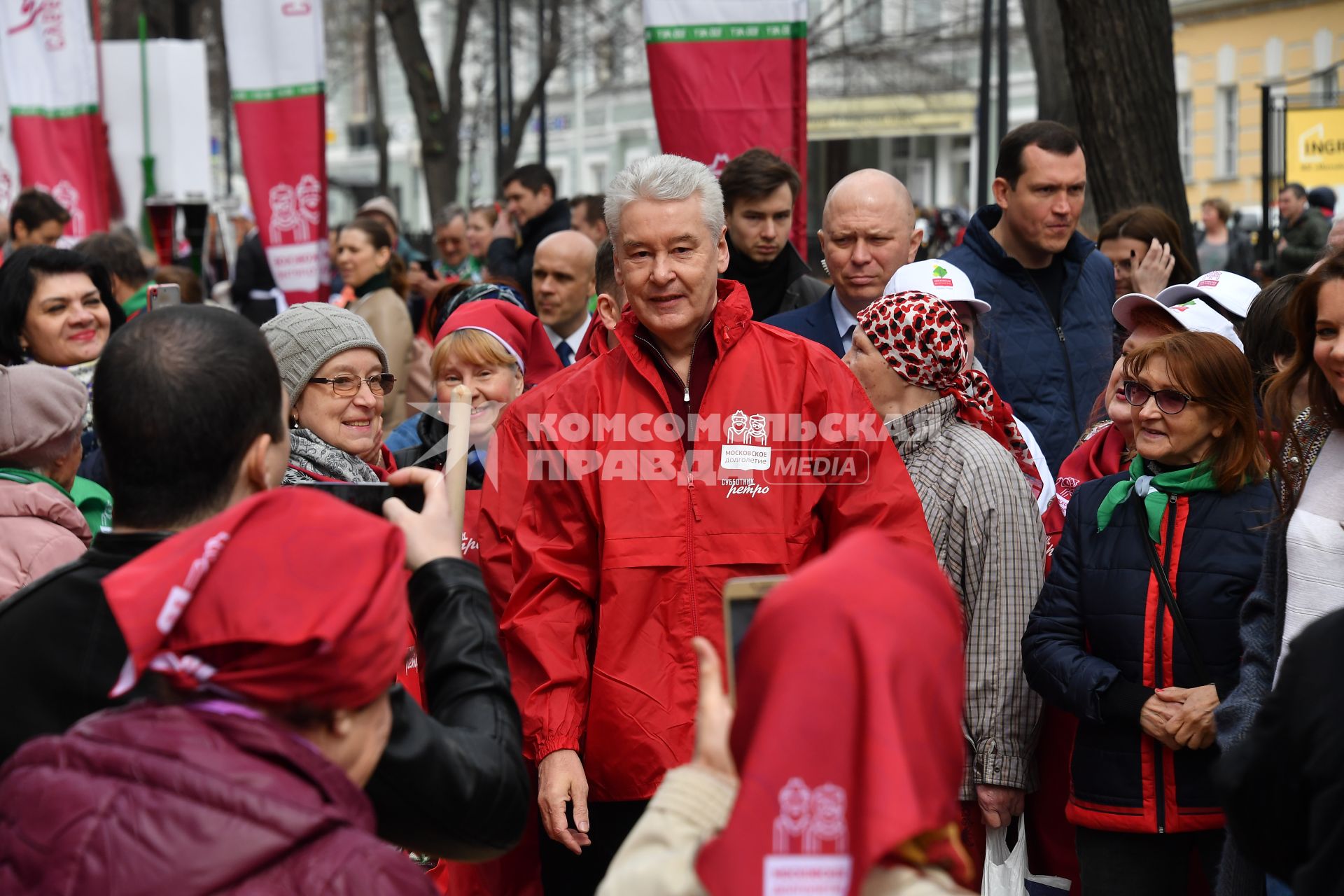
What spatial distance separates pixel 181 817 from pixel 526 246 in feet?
28.7

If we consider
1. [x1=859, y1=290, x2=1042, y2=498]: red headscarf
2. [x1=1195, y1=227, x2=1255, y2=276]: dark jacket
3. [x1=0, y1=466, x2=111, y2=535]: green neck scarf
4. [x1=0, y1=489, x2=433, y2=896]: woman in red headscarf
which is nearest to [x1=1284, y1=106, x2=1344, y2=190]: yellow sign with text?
[x1=1195, y1=227, x2=1255, y2=276]: dark jacket

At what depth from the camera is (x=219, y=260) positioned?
20.8 m

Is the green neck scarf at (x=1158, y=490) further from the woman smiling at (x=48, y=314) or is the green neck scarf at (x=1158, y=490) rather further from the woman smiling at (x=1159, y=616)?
the woman smiling at (x=48, y=314)

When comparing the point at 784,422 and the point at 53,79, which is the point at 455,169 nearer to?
the point at 53,79

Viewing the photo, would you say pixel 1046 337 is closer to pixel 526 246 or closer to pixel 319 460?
pixel 319 460

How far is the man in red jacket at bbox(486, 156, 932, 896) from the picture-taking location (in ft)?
12.2

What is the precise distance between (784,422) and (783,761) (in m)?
2.10

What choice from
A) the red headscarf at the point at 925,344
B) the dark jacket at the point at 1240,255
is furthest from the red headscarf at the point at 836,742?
the dark jacket at the point at 1240,255

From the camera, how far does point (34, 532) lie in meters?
3.73

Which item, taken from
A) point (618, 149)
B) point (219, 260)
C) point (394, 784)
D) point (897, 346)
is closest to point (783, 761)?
point (394, 784)

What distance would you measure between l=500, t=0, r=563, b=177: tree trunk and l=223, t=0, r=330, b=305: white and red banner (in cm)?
1847

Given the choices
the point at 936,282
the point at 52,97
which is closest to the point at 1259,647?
the point at 936,282

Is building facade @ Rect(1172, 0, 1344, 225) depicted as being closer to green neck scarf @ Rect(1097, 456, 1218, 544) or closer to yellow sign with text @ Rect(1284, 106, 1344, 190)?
yellow sign with text @ Rect(1284, 106, 1344, 190)

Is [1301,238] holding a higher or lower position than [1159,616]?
higher
